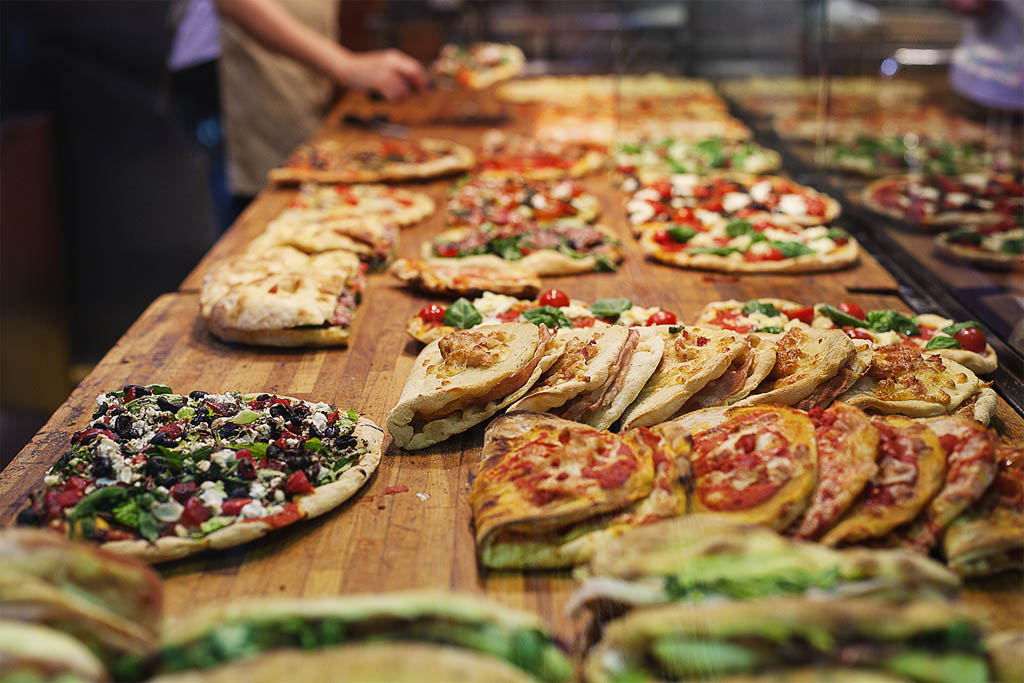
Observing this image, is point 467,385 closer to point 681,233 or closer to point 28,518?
point 28,518

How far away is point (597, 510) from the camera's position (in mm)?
2227

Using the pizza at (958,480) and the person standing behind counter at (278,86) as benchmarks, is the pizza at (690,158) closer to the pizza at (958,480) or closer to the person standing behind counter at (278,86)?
the person standing behind counter at (278,86)

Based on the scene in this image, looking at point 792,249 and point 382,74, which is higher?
point 382,74

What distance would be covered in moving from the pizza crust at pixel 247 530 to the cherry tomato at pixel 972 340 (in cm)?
222

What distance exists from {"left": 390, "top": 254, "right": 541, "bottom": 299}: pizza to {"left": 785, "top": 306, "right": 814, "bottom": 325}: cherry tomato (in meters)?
1.13

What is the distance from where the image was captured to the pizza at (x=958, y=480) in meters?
2.22

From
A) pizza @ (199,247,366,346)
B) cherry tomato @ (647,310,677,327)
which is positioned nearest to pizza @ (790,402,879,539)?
cherry tomato @ (647,310,677,327)

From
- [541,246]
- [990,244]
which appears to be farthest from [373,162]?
[990,244]

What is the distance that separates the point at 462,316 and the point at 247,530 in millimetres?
1606

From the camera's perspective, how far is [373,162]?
6.64 m

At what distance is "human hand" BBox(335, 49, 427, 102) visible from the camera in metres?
7.05

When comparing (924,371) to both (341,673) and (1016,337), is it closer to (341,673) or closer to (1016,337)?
(1016,337)

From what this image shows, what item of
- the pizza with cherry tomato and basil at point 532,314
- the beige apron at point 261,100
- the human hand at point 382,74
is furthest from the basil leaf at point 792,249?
the beige apron at point 261,100

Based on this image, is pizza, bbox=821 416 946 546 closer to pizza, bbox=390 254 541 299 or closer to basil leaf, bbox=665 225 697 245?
pizza, bbox=390 254 541 299
